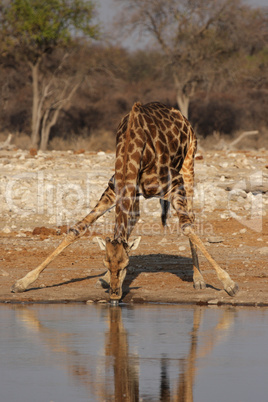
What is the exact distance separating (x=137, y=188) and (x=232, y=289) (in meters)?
1.45

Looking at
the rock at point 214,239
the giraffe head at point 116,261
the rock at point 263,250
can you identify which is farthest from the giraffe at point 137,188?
the rock at point 214,239

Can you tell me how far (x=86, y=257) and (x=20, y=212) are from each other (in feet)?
13.3

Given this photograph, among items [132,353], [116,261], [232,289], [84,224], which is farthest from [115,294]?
[132,353]

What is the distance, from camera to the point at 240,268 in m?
9.56

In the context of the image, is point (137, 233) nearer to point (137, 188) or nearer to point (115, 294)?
point (137, 188)

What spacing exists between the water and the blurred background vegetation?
24.0 meters

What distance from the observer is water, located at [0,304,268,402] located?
14.7 feet

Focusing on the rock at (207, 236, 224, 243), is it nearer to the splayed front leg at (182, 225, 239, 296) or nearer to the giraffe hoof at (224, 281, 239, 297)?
the splayed front leg at (182, 225, 239, 296)

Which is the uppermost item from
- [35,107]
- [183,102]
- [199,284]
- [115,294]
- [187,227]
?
[183,102]

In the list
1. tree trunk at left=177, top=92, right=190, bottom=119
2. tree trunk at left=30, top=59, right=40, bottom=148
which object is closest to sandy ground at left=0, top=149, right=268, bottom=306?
tree trunk at left=30, top=59, right=40, bottom=148

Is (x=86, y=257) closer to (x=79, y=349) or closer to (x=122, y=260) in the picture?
(x=122, y=260)

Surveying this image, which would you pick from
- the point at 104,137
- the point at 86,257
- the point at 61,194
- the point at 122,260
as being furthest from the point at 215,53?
the point at 122,260

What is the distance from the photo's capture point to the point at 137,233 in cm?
1255

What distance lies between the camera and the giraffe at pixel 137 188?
7.34 meters
